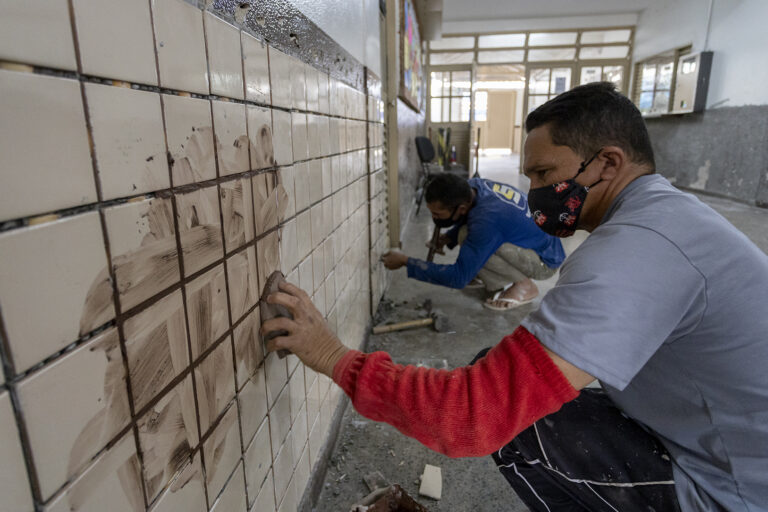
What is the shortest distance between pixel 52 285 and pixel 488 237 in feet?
8.24

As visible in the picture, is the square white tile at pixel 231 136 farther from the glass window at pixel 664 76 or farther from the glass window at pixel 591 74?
the glass window at pixel 591 74

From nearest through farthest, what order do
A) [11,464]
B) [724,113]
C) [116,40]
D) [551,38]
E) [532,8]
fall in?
[11,464], [116,40], [724,113], [532,8], [551,38]

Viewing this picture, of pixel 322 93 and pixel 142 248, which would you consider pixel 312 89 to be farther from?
pixel 142 248

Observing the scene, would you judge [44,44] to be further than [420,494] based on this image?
No

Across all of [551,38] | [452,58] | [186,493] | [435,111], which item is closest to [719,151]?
[551,38]

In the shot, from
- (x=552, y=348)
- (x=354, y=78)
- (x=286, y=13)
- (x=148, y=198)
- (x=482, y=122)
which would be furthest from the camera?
(x=482, y=122)

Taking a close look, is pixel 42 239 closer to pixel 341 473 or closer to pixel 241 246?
pixel 241 246

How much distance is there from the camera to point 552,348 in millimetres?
831

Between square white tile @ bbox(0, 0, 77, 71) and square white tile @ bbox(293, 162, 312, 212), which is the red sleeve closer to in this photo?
square white tile @ bbox(293, 162, 312, 212)

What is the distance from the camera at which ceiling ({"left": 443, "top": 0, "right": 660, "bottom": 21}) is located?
1002 cm

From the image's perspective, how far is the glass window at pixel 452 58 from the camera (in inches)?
441

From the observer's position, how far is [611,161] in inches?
45.6

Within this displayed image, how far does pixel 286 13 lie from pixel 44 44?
779 millimetres

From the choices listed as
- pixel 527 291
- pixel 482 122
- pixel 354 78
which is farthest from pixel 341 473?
pixel 482 122
